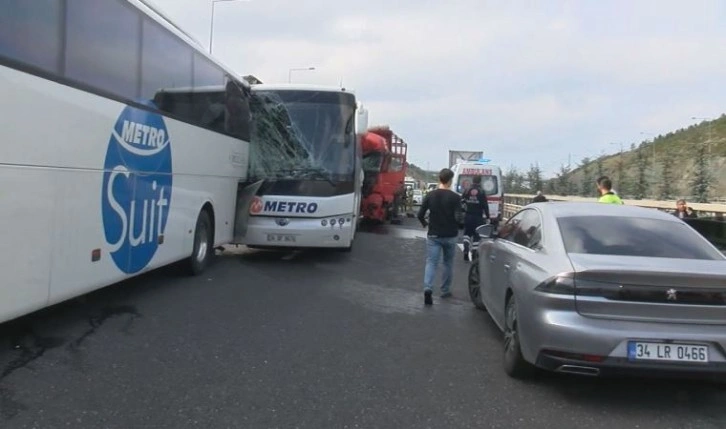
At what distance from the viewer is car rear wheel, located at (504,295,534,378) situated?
16.8 ft

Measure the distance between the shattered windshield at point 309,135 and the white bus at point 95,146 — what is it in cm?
210

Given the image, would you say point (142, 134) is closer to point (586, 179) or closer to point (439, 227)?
point (439, 227)

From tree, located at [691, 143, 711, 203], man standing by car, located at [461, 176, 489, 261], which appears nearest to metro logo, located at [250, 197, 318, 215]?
man standing by car, located at [461, 176, 489, 261]

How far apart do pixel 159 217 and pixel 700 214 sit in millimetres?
18306

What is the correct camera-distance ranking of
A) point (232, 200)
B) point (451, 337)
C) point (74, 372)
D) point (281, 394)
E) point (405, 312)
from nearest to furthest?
point (281, 394) → point (74, 372) → point (451, 337) → point (405, 312) → point (232, 200)

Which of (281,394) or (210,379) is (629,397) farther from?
(210,379)

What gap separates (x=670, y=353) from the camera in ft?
14.3

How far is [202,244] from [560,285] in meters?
6.71

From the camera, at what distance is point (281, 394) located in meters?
4.68

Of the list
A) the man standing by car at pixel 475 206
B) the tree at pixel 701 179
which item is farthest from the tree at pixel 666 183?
the man standing by car at pixel 475 206

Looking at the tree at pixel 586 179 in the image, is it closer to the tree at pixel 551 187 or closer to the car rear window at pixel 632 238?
the tree at pixel 551 187

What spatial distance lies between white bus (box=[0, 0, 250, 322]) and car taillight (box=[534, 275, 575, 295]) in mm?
4080

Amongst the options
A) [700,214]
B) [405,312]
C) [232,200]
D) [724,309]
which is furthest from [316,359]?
[700,214]

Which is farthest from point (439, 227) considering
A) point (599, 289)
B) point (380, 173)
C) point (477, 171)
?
point (477, 171)
